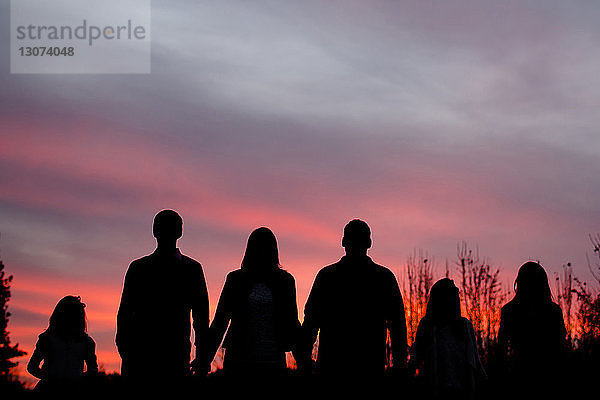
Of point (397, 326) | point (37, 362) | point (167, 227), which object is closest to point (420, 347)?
point (397, 326)

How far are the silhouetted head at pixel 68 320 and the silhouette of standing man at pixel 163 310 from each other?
272 centimetres

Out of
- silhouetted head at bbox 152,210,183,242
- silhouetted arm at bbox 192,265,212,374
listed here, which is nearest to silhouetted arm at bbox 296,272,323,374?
silhouetted arm at bbox 192,265,212,374

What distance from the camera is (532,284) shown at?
8.61 m

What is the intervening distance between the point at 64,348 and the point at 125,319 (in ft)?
9.17

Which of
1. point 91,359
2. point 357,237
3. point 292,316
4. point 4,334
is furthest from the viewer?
point 4,334

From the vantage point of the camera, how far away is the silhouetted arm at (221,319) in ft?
23.0

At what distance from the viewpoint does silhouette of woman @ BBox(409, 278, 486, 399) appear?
9188mm

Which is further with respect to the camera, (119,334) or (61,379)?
(61,379)

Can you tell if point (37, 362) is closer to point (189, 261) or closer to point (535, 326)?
point (189, 261)

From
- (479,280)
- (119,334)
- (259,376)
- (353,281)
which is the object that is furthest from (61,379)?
(479,280)

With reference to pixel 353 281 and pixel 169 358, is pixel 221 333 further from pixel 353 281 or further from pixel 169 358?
pixel 353 281

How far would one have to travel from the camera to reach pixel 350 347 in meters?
6.88

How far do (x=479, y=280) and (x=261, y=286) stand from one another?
464 inches

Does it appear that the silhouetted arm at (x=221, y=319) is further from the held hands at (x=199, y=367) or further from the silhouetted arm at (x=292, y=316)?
the silhouetted arm at (x=292, y=316)
